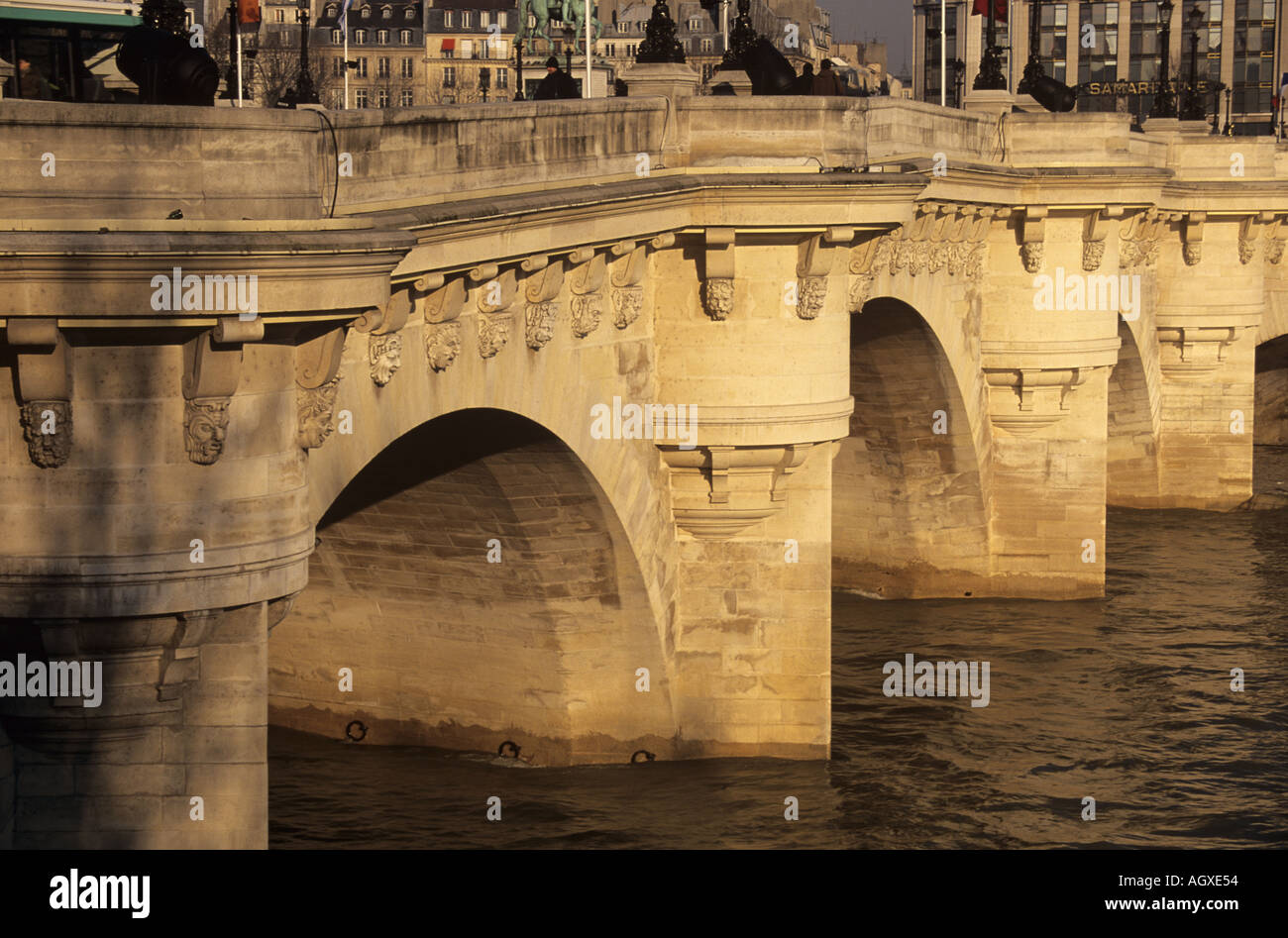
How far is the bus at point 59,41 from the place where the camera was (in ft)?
82.7

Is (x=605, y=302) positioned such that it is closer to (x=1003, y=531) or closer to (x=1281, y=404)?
(x=1003, y=531)

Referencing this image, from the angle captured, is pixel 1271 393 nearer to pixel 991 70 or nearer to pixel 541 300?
pixel 991 70

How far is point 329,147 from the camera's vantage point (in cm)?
1534

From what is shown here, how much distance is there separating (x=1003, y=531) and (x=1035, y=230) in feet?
17.1

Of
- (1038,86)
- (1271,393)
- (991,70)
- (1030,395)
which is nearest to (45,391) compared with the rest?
(1030,395)

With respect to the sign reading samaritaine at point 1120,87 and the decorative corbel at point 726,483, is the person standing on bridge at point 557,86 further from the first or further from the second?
the sign reading samaritaine at point 1120,87

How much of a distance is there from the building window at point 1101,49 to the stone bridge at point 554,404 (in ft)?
275

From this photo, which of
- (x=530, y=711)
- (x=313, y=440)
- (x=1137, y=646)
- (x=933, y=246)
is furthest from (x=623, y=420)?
(x=1137, y=646)

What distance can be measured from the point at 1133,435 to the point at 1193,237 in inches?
185

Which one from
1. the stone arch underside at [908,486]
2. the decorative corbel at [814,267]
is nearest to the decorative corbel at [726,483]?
the decorative corbel at [814,267]

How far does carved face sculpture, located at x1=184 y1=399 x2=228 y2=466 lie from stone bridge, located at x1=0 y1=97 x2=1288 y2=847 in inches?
0.9

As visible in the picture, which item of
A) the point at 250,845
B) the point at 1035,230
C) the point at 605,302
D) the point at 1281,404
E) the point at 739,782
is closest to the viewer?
the point at 250,845

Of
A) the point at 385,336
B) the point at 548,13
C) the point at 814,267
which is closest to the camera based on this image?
the point at 385,336

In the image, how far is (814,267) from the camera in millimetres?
24812
